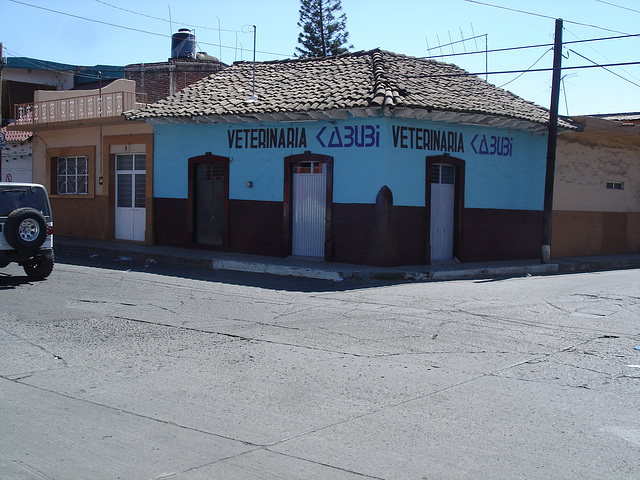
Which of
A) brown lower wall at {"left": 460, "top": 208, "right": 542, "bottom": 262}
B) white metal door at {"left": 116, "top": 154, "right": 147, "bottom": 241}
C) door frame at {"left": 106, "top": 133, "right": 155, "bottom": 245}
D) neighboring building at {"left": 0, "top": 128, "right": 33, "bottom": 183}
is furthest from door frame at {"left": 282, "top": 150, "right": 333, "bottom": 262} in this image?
neighboring building at {"left": 0, "top": 128, "right": 33, "bottom": 183}

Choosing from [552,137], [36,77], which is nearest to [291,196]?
[552,137]

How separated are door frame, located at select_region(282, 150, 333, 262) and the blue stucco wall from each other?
0.16m

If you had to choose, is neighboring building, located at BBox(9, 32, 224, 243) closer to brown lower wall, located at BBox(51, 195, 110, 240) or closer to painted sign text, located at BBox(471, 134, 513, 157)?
brown lower wall, located at BBox(51, 195, 110, 240)

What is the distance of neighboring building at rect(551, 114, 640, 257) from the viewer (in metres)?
20.4

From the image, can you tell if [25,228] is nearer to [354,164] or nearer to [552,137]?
[354,164]

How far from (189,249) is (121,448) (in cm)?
1467

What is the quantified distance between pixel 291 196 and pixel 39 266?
21.6ft

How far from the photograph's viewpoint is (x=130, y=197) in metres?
21.2

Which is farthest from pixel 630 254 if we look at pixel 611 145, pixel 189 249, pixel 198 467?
pixel 198 467

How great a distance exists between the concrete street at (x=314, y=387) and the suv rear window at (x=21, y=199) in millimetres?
1741

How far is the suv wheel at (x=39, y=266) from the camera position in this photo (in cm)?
1298

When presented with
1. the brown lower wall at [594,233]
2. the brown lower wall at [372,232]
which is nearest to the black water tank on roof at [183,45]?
the brown lower wall at [372,232]

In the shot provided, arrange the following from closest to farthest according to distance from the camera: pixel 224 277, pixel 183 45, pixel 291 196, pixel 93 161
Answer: pixel 224 277
pixel 291 196
pixel 93 161
pixel 183 45

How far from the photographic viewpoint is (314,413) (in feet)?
18.2
